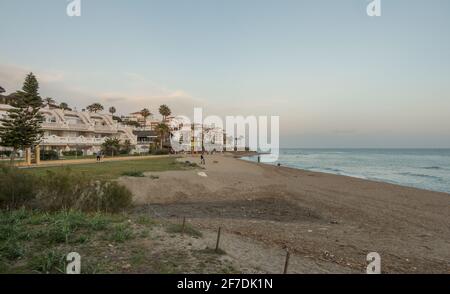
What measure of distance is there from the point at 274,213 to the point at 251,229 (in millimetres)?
3845

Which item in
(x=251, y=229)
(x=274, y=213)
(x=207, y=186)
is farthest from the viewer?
(x=207, y=186)

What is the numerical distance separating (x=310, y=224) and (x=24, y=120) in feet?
110

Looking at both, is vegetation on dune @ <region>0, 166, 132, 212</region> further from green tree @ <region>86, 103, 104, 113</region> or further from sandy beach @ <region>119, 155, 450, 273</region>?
green tree @ <region>86, 103, 104, 113</region>

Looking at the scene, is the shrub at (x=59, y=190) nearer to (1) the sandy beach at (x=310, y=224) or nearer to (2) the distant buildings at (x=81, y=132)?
(1) the sandy beach at (x=310, y=224)

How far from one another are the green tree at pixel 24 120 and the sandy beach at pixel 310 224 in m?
19.8

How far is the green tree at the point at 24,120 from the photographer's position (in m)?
30.8

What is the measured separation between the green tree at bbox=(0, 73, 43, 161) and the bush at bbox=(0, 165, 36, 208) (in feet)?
84.4

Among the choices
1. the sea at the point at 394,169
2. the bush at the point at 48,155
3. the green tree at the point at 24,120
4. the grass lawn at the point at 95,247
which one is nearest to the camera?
the grass lawn at the point at 95,247

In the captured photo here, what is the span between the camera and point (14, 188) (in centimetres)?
950

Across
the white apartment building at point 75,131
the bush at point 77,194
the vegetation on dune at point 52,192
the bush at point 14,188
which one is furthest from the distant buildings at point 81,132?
the bush at point 77,194

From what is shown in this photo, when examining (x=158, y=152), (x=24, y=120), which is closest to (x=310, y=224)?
(x=24, y=120)
